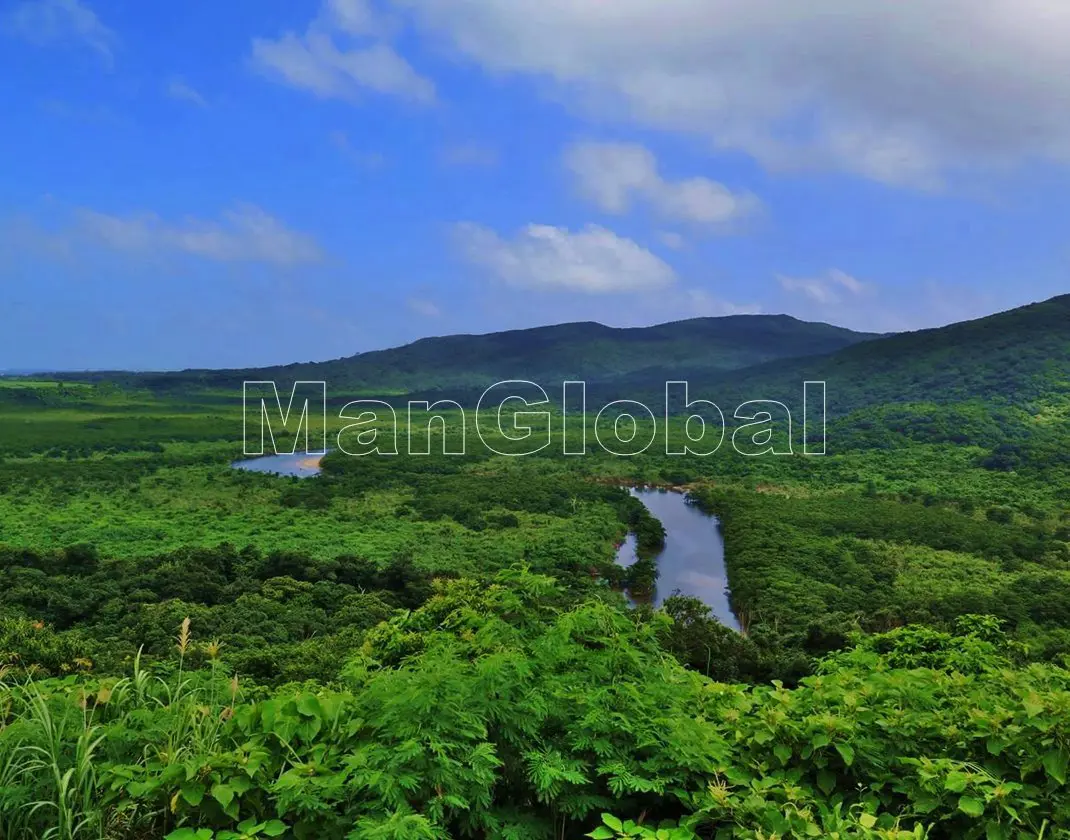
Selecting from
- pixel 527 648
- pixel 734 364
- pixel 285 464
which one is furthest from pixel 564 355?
pixel 527 648

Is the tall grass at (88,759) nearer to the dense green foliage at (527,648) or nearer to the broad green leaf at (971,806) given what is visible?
the dense green foliage at (527,648)

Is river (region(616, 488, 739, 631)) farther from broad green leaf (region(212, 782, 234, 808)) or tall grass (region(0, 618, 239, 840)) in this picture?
broad green leaf (region(212, 782, 234, 808))

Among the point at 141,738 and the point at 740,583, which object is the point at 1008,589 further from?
the point at 141,738

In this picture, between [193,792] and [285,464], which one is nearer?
[193,792]

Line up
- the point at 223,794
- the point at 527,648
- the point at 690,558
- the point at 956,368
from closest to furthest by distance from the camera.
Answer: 1. the point at 223,794
2. the point at 527,648
3. the point at 690,558
4. the point at 956,368

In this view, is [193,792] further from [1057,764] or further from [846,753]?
[1057,764]

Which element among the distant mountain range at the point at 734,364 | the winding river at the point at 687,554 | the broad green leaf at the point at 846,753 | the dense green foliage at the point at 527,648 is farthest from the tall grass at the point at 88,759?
the distant mountain range at the point at 734,364
